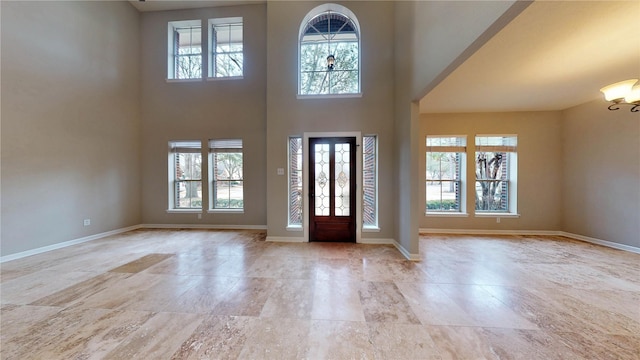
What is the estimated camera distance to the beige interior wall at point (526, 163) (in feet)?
16.1

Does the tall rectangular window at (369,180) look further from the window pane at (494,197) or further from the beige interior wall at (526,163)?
the window pane at (494,197)

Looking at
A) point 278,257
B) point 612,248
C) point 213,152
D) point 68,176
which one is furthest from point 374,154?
point 68,176

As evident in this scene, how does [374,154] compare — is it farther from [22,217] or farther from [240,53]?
[22,217]

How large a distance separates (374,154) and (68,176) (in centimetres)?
604

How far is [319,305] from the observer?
2.18 m

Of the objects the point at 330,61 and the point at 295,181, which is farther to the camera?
the point at 295,181

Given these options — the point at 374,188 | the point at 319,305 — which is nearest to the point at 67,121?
the point at 319,305

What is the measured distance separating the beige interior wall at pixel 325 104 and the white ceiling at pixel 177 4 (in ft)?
5.34

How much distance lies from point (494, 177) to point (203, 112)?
7451 millimetres

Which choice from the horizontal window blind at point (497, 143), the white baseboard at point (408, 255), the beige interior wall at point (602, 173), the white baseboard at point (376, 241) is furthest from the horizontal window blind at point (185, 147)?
the beige interior wall at point (602, 173)

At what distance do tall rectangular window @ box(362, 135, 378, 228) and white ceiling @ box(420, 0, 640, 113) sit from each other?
141 centimetres

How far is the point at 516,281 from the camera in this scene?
2730 mm

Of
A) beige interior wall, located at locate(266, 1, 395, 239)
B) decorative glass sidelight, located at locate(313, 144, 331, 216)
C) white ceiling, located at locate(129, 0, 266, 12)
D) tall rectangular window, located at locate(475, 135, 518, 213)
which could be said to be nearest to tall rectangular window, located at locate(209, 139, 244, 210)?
beige interior wall, located at locate(266, 1, 395, 239)

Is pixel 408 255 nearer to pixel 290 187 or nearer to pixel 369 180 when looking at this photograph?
pixel 369 180
